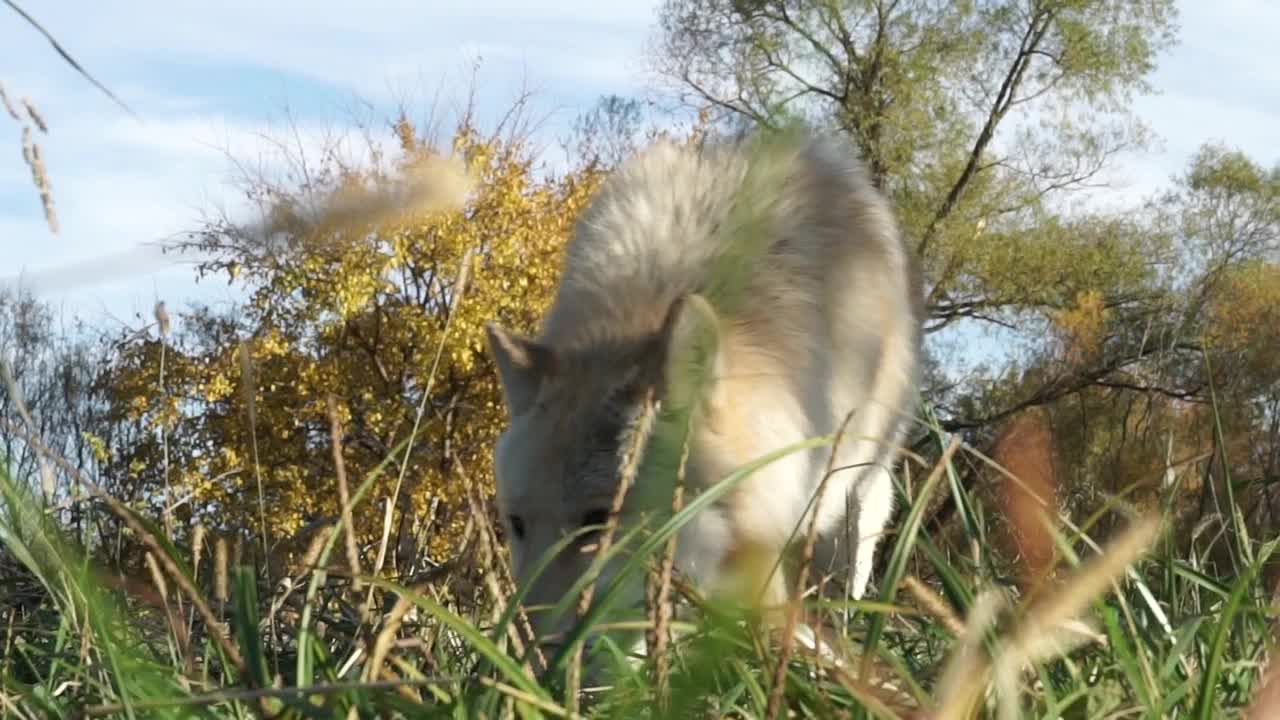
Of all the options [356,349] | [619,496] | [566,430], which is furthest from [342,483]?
[356,349]

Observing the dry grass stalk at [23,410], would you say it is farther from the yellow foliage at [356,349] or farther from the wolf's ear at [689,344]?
the yellow foliage at [356,349]

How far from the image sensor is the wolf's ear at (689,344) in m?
2.60

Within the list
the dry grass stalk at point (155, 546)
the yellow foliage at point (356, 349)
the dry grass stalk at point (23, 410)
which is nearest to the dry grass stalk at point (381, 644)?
the dry grass stalk at point (155, 546)

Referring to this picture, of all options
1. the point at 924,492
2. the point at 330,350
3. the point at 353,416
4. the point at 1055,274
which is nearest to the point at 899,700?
the point at 924,492

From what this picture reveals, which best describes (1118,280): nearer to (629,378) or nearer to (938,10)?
(938,10)

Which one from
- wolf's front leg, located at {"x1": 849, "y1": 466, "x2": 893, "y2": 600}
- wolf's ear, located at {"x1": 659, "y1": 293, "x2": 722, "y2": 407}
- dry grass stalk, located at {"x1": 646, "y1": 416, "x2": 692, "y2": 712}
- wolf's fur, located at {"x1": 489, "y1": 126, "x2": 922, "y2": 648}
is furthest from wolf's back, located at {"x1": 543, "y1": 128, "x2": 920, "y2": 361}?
dry grass stalk, located at {"x1": 646, "y1": 416, "x2": 692, "y2": 712}

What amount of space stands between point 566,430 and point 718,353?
1.82 ft

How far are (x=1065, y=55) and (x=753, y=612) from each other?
46.5 metres

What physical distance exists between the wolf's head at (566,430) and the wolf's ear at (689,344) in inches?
0.5

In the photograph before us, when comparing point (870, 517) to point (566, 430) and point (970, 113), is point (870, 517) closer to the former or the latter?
Answer: point (566, 430)

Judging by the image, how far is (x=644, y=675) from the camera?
179 cm

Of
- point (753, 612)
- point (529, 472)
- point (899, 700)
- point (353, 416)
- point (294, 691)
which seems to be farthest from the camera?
point (353, 416)

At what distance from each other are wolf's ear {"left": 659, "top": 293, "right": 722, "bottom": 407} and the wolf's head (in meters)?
0.01

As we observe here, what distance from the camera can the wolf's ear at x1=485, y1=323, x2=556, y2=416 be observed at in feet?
15.9
